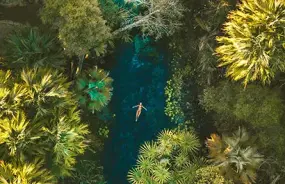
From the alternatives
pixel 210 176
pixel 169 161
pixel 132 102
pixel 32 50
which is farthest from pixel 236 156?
pixel 32 50

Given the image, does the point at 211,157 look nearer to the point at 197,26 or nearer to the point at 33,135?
the point at 197,26

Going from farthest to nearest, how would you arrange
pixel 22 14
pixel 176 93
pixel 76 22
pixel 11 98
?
pixel 176 93
pixel 22 14
pixel 76 22
pixel 11 98

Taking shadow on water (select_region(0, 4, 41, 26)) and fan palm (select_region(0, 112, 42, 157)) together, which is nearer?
fan palm (select_region(0, 112, 42, 157))

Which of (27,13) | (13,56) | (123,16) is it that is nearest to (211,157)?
(123,16)

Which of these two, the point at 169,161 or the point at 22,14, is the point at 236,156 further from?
the point at 22,14

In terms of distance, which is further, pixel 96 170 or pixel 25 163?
→ pixel 96 170

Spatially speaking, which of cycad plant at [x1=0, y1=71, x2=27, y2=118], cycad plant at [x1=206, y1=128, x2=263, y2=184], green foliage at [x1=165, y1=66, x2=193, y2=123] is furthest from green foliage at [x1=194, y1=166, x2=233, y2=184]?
cycad plant at [x1=0, y1=71, x2=27, y2=118]

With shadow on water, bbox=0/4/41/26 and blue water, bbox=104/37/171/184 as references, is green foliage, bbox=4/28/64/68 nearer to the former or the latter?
shadow on water, bbox=0/4/41/26
